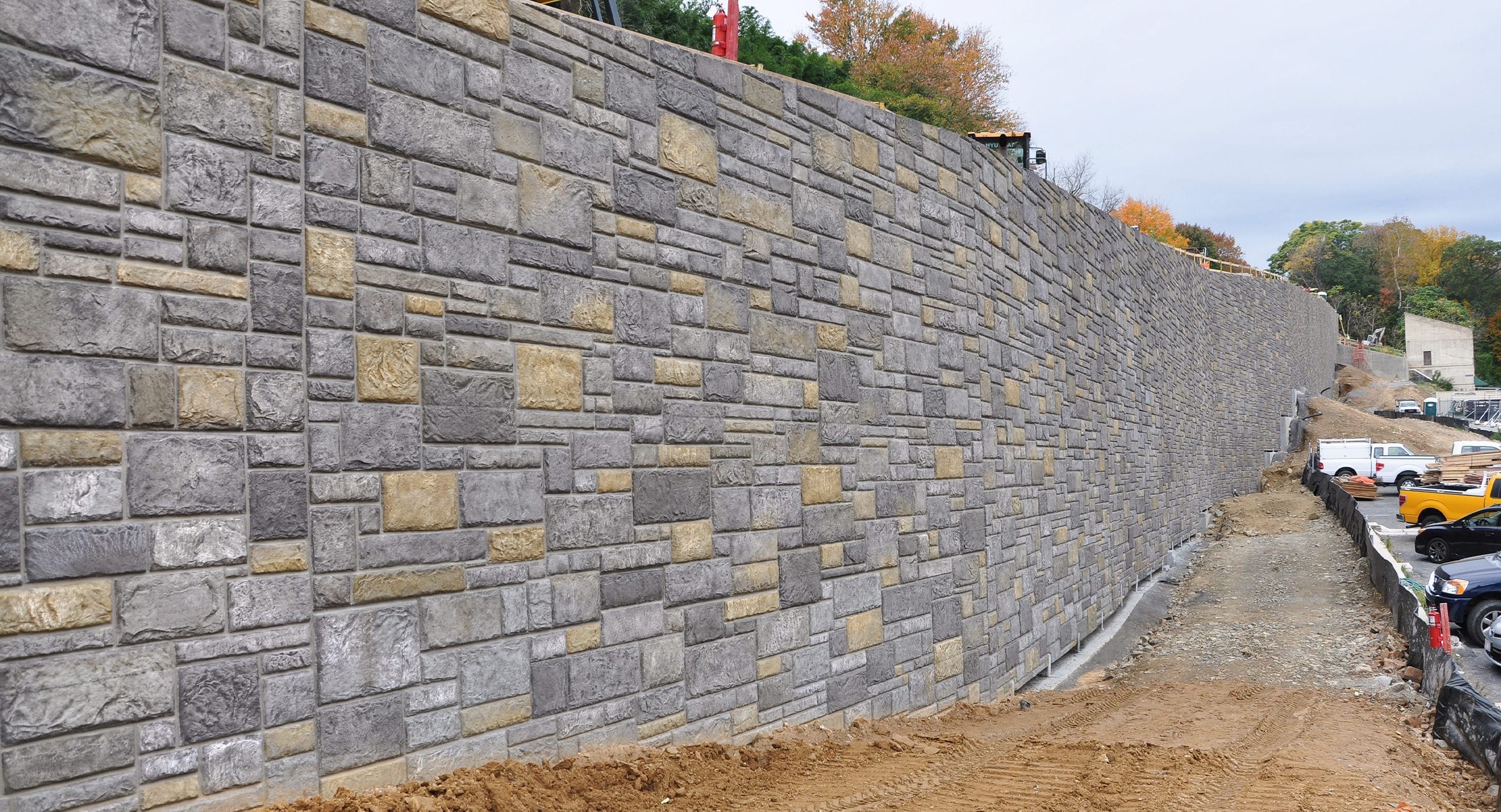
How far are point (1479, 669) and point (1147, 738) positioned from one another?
5.86 meters

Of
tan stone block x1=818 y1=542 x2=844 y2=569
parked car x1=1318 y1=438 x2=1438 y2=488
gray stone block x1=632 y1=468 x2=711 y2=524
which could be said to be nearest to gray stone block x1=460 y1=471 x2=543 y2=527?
gray stone block x1=632 y1=468 x2=711 y2=524

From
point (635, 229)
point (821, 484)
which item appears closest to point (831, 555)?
point (821, 484)

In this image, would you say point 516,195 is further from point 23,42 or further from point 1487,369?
point 1487,369

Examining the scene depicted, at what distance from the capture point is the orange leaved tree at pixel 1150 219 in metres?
52.3

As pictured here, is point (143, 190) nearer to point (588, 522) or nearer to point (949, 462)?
point (588, 522)

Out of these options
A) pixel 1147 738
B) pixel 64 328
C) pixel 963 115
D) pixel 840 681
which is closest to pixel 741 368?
pixel 840 681

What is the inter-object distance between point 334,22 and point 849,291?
14.2 ft

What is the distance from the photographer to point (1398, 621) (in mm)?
12078

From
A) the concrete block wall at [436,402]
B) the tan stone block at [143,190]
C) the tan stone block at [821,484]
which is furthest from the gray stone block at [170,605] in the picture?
the tan stone block at [821,484]

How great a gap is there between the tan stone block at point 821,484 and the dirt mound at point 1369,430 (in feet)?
124

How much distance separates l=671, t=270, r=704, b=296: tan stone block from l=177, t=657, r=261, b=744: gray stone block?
3.18 metres

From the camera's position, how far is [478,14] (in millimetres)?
5121

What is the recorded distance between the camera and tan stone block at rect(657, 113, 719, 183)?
6168 millimetres

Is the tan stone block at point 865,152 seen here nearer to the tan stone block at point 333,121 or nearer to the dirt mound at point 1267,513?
the tan stone block at point 333,121
